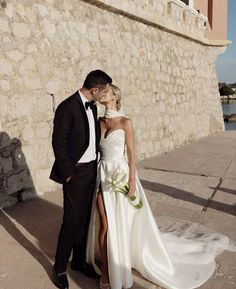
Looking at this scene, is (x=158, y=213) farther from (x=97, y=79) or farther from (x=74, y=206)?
(x=97, y=79)

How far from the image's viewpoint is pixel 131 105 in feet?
27.4

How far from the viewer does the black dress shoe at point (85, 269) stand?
3100 mm

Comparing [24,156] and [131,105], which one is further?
[131,105]

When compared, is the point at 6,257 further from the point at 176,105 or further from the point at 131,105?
the point at 176,105

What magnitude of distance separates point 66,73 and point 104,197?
12.0ft

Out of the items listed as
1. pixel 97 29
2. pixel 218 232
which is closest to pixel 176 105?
pixel 97 29

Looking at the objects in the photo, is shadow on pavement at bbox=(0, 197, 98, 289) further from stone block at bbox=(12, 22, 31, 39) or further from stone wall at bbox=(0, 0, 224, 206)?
stone block at bbox=(12, 22, 31, 39)

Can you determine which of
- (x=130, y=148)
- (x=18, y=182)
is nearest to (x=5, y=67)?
(x=18, y=182)

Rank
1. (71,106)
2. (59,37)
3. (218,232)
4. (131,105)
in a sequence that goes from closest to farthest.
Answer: (71,106), (218,232), (59,37), (131,105)

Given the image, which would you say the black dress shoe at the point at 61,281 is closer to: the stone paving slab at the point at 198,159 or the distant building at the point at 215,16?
the stone paving slab at the point at 198,159

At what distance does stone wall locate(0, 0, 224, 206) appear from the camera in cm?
506

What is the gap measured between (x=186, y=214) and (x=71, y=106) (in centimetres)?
259

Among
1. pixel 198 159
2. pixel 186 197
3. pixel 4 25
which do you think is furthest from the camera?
pixel 198 159

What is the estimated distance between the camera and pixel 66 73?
6125mm
